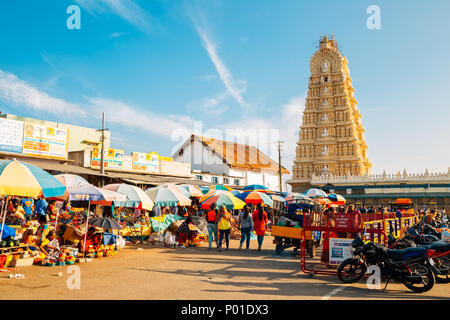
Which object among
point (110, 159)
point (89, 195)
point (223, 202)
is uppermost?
point (110, 159)

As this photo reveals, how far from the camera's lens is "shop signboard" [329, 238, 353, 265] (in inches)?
344

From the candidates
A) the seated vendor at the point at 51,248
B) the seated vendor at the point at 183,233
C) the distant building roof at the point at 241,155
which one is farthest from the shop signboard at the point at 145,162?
the seated vendor at the point at 51,248

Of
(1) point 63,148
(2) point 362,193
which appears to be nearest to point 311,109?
(2) point 362,193

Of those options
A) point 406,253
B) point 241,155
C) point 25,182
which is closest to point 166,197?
point 25,182

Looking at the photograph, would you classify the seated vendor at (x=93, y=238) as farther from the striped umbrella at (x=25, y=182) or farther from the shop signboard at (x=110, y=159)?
the shop signboard at (x=110, y=159)

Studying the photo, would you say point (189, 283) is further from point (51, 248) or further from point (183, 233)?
point (183, 233)

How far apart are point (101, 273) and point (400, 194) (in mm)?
44902

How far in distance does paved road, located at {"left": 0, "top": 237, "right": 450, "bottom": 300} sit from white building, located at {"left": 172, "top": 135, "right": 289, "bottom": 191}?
38717 millimetres

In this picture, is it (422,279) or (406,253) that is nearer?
(422,279)

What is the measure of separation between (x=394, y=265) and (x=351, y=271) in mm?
913

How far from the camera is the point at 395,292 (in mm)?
7109

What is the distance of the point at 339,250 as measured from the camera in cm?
887

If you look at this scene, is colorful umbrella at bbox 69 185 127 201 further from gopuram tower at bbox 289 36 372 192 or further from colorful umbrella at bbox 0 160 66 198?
gopuram tower at bbox 289 36 372 192

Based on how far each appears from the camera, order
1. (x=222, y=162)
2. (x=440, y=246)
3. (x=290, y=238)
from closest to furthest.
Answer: (x=440, y=246) → (x=290, y=238) → (x=222, y=162)
